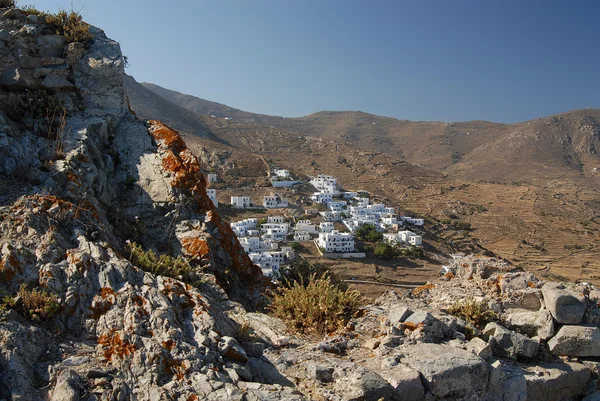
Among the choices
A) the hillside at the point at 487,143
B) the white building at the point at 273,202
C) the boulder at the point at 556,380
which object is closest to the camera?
the boulder at the point at 556,380

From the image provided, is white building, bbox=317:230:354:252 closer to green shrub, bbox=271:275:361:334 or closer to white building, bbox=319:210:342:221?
white building, bbox=319:210:342:221

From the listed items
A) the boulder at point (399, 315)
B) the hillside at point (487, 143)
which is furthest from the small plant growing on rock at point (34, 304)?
the hillside at point (487, 143)

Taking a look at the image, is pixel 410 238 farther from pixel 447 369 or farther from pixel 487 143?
pixel 487 143

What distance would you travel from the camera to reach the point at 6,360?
3381 mm

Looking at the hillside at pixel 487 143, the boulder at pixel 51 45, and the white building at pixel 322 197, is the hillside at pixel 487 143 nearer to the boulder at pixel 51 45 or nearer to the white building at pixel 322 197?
the white building at pixel 322 197

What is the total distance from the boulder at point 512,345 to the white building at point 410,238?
43.1 m

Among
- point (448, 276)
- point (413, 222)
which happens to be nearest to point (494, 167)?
point (413, 222)

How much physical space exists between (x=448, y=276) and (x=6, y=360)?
649 cm

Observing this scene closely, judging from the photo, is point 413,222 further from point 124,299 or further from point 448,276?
point 124,299

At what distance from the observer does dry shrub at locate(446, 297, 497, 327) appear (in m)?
5.55

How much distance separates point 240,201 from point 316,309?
5375 centimetres

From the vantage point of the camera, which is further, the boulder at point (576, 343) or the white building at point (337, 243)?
the white building at point (337, 243)

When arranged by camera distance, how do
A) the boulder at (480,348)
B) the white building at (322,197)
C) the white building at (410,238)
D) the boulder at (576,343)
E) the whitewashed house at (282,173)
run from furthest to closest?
the whitewashed house at (282,173) → the white building at (322,197) → the white building at (410,238) → the boulder at (576,343) → the boulder at (480,348)

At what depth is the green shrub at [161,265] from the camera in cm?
530
